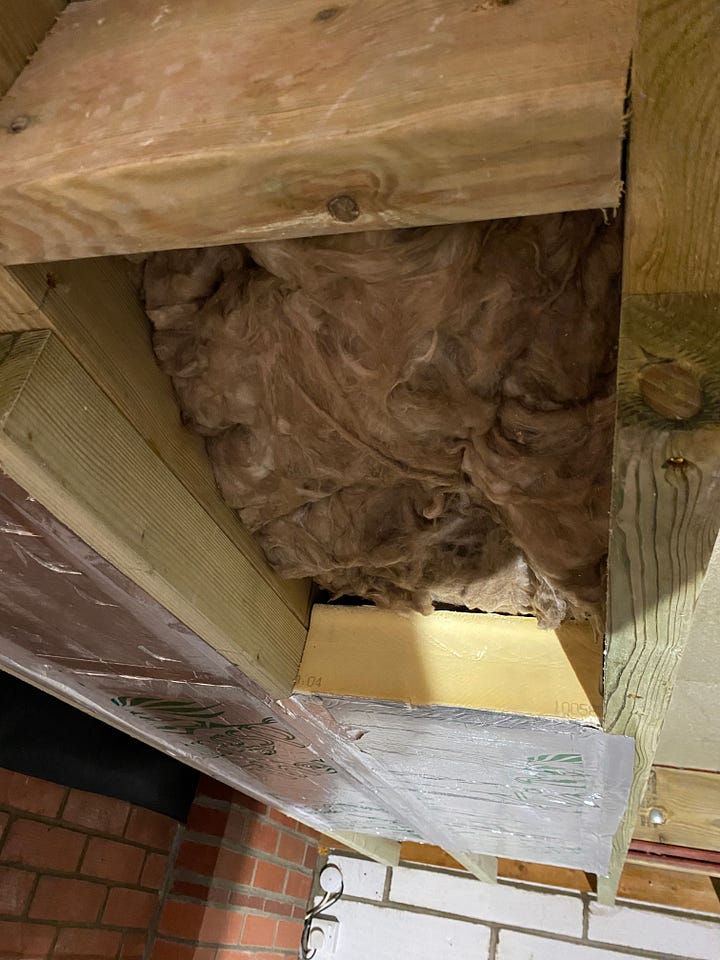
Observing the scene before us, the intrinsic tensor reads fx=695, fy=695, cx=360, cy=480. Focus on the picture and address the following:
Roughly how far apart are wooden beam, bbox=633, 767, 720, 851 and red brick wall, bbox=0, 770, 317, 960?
1532 mm

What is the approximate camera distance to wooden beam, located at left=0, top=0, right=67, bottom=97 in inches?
20.0

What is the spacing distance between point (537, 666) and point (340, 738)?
409 millimetres

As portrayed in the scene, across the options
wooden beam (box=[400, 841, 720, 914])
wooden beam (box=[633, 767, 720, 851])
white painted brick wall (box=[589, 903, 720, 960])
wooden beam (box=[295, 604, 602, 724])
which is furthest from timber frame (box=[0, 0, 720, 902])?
white painted brick wall (box=[589, 903, 720, 960])

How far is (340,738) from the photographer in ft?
3.92

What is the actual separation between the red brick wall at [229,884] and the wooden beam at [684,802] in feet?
4.98

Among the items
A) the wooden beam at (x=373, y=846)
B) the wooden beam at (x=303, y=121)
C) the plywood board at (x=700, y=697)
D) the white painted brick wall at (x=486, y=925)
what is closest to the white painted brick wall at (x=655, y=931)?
the white painted brick wall at (x=486, y=925)

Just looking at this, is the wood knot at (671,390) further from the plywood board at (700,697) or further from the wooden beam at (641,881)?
the wooden beam at (641,881)

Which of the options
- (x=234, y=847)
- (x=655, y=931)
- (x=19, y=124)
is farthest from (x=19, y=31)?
(x=655, y=931)

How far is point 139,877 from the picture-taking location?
2396mm

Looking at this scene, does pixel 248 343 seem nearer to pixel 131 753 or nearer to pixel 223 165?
pixel 223 165

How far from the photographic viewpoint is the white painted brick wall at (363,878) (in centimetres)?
338

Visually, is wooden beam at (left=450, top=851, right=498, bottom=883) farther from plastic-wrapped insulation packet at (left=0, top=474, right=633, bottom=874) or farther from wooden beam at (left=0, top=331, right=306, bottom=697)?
wooden beam at (left=0, top=331, right=306, bottom=697)

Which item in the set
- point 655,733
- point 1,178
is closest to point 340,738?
point 655,733

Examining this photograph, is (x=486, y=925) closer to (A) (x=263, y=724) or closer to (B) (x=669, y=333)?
(A) (x=263, y=724)
